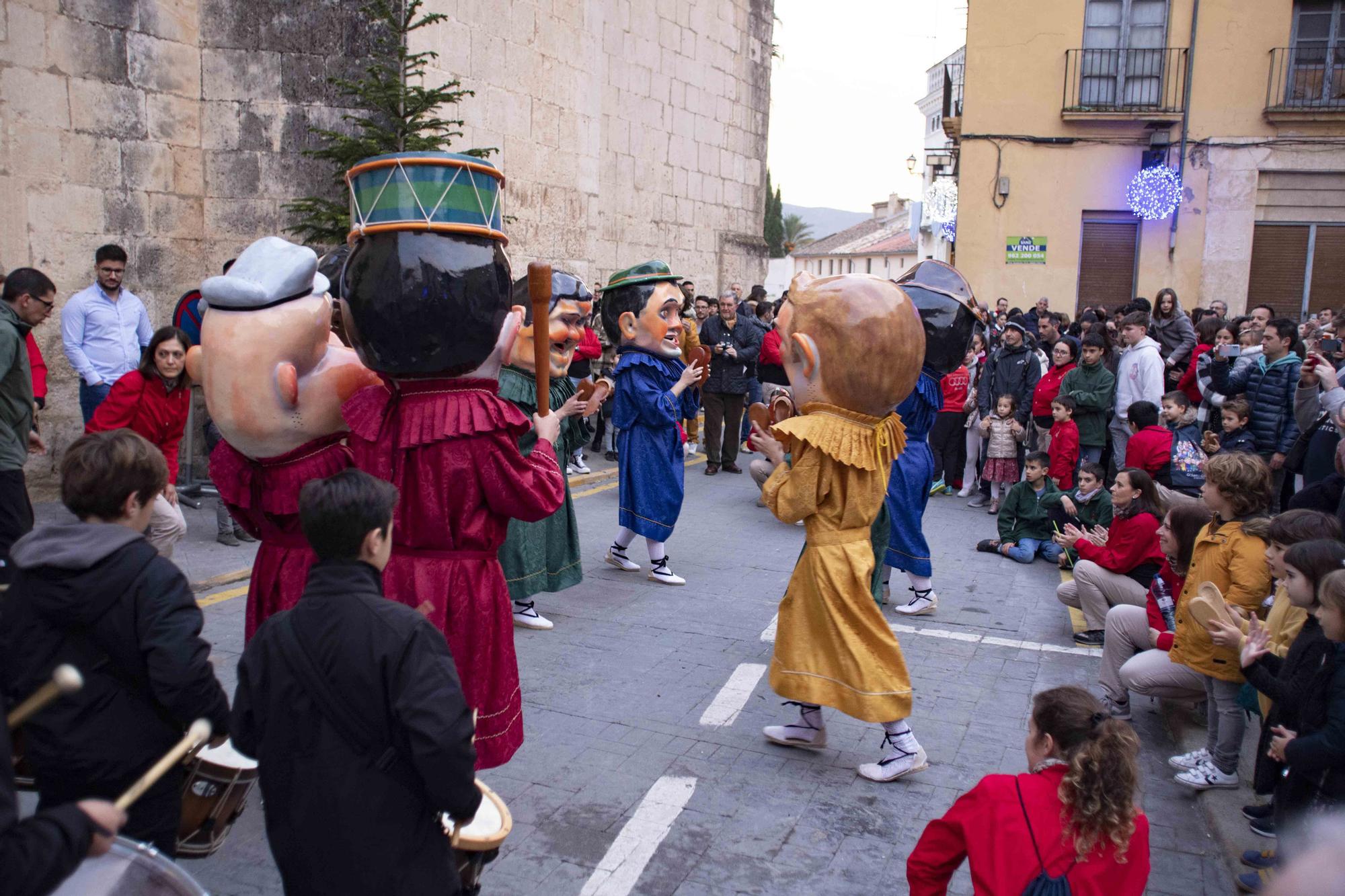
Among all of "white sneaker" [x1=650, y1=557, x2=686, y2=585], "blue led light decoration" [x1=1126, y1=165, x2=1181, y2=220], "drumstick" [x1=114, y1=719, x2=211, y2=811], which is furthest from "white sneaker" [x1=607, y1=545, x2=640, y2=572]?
"blue led light decoration" [x1=1126, y1=165, x2=1181, y2=220]

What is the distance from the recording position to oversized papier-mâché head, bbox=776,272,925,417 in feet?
14.1

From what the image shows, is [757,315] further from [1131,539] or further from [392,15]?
[1131,539]

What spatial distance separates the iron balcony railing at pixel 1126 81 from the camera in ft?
60.0

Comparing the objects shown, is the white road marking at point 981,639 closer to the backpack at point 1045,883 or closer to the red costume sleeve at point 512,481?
the red costume sleeve at point 512,481

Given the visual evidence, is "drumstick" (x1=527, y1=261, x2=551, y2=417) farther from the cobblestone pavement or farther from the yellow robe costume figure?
the cobblestone pavement

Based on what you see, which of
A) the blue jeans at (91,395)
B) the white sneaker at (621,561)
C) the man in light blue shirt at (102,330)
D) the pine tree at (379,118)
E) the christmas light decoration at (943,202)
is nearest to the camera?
the white sneaker at (621,561)

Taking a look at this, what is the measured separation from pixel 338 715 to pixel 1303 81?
67.7 feet

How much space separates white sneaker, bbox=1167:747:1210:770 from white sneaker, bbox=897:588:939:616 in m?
2.32

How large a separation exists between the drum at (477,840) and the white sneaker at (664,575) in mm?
4252

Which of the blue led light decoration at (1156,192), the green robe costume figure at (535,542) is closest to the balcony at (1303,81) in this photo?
the blue led light decoration at (1156,192)

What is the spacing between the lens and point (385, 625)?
2.25 meters

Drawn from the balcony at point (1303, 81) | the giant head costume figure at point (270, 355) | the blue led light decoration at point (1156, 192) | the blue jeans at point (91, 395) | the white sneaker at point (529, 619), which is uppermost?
the balcony at point (1303, 81)

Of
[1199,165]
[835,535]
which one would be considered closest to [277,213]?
[835,535]

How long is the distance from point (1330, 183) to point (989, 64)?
612 cm
